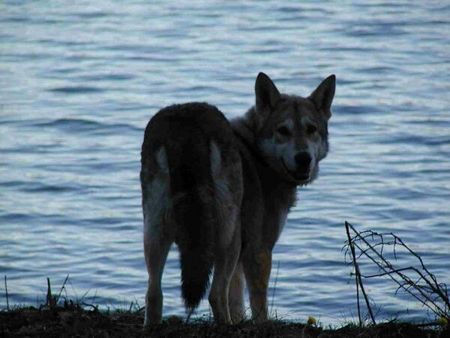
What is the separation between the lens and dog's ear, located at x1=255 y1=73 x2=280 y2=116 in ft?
30.7

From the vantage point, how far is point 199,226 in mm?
7633

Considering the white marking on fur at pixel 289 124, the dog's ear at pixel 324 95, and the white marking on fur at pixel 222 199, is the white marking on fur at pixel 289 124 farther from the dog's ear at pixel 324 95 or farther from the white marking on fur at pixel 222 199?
the white marking on fur at pixel 222 199

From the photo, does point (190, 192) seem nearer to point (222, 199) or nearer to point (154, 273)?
point (222, 199)

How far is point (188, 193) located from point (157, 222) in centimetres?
28

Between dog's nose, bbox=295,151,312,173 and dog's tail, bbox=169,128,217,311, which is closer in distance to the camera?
dog's tail, bbox=169,128,217,311

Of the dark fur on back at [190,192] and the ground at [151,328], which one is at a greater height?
the dark fur on back at [190,192]

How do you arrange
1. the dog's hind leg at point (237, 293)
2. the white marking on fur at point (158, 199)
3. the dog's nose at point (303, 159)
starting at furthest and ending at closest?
the dog's nose at point (303, 159) < the dog's hind leg at point (237, 293) < the white marking on fur at point (158, 199)

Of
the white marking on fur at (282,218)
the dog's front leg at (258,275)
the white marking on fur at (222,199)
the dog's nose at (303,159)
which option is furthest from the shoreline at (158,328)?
the dog's nose at (303,159)

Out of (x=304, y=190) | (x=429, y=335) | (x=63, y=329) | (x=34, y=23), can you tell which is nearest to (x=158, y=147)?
(x=63, y=329)

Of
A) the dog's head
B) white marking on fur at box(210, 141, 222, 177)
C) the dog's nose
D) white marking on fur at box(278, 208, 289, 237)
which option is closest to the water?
white marking on fur at box(278, 208, 289, 237)

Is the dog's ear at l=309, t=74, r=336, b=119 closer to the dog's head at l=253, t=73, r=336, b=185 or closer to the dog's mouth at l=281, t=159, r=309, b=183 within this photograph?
the dog's head at l=253, t=73, r=336, b=185

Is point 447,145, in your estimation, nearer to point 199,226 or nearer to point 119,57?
point 119,57

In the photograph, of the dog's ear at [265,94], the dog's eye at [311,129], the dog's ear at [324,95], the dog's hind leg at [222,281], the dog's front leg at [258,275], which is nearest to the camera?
the dog's hind leg at [222,281]

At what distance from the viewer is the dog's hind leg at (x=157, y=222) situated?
25.5 feet
